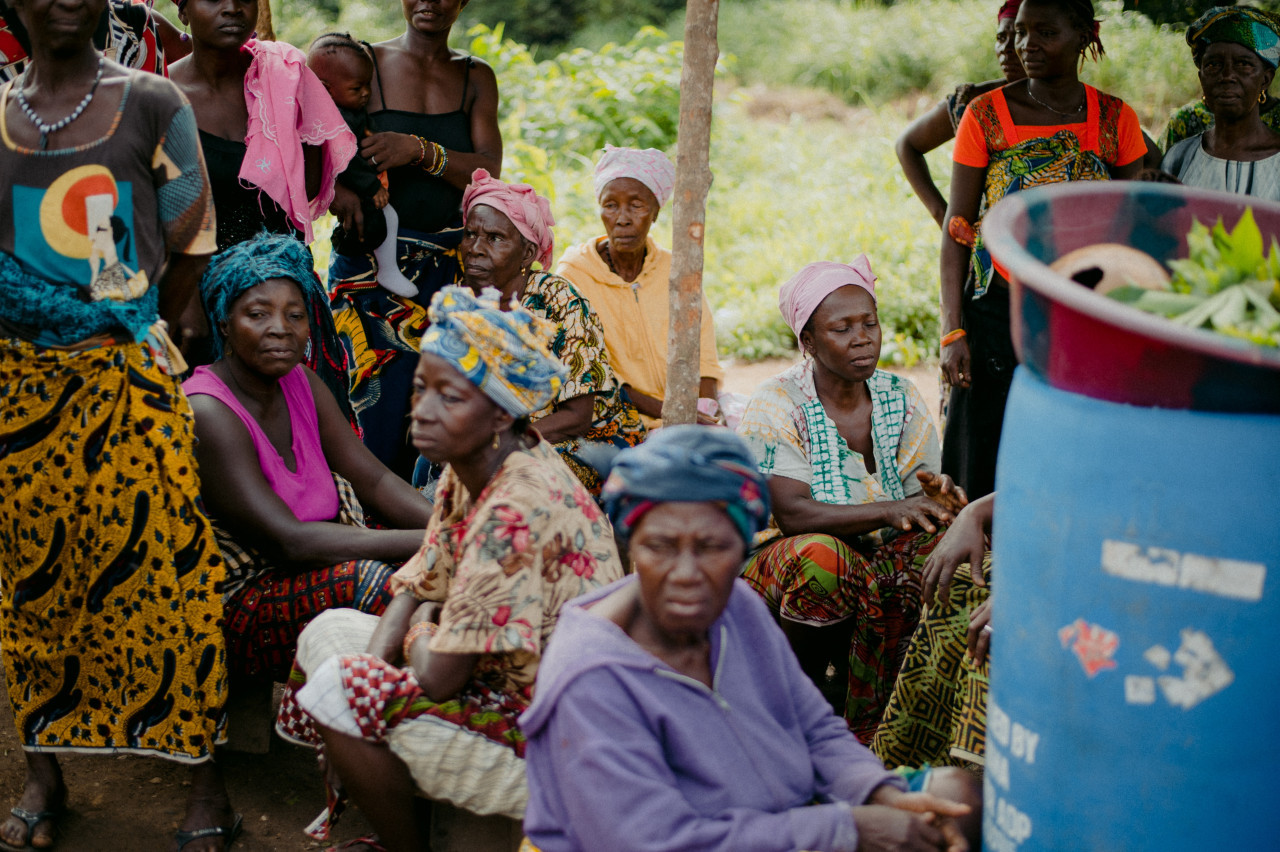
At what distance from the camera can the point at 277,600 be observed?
3.17 metres

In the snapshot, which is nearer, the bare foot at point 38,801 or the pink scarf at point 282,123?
the bare foot at point 38,801

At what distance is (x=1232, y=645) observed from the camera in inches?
68.2

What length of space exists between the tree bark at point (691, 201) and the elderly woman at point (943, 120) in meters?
1.97

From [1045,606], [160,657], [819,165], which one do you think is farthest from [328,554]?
[819,165]

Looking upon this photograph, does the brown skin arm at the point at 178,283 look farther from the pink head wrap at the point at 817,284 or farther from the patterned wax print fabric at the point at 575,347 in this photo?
the pink head wrap at the point at 817,284

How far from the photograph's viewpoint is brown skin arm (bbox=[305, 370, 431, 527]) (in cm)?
355

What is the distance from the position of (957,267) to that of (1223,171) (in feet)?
3.50

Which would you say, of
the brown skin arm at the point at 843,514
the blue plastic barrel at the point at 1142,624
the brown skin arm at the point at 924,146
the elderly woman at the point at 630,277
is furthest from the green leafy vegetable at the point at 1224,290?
the brown skin arm at the point at 924,146

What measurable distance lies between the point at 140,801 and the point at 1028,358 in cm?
271

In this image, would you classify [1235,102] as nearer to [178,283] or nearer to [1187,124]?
[1187,124]

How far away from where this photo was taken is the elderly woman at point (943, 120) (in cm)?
492

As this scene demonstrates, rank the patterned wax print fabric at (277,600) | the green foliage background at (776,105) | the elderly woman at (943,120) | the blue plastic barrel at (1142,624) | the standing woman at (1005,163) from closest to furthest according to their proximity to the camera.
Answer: the blue plastic barrel at (1142,624), the patterned wax print fabric at (277,600), the standing woman at (1005,163), the elderly woman at (943,120), the green foliage background at (776,105)

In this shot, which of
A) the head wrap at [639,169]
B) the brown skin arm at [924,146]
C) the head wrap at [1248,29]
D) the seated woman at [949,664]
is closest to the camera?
the seated woman at [949,664]

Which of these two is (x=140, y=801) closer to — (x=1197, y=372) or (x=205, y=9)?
(x=205, y=9)
